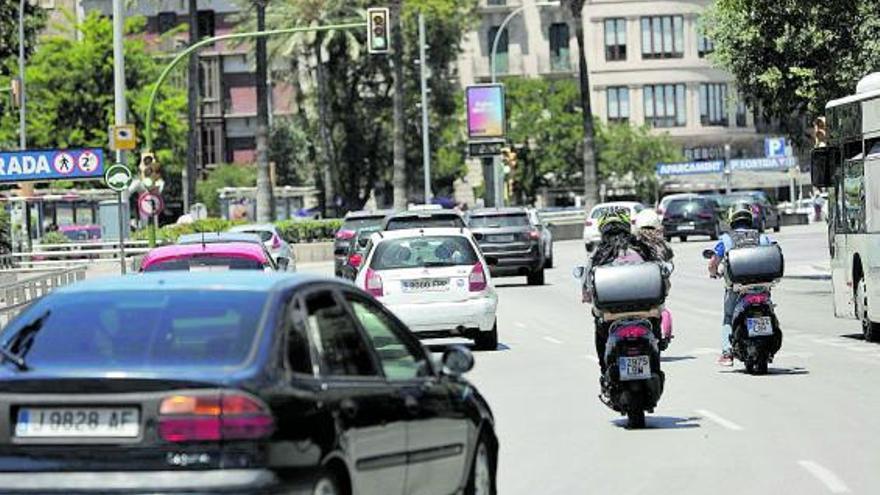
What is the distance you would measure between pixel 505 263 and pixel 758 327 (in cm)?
2399

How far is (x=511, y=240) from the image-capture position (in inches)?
1706

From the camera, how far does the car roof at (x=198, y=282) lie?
8.54 m

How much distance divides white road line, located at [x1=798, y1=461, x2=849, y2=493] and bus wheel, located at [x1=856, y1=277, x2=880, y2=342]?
11.6 m

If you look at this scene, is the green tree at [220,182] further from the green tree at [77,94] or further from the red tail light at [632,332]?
the red tail light at [632,332]

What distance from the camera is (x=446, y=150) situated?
342ft

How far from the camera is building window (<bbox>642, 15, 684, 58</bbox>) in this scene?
113 metres

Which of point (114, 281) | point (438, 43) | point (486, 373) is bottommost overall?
point (486, 373)

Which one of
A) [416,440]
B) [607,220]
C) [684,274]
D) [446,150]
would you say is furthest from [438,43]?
[416,440]

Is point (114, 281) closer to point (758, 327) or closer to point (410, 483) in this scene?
point (410, 483)

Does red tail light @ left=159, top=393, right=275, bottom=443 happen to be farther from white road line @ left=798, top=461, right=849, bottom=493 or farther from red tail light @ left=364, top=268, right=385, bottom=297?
red tail light @ left=364, top=268, right=385, bottom=297

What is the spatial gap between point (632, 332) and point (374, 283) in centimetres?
969

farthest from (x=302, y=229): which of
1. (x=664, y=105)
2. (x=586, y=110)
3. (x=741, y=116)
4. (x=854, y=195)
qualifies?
(x=741, y=116)

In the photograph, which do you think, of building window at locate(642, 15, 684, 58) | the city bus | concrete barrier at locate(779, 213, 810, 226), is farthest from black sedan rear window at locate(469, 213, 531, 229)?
building window at locate(642, 15, 684, 58)

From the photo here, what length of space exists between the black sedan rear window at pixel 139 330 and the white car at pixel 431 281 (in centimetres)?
1621
